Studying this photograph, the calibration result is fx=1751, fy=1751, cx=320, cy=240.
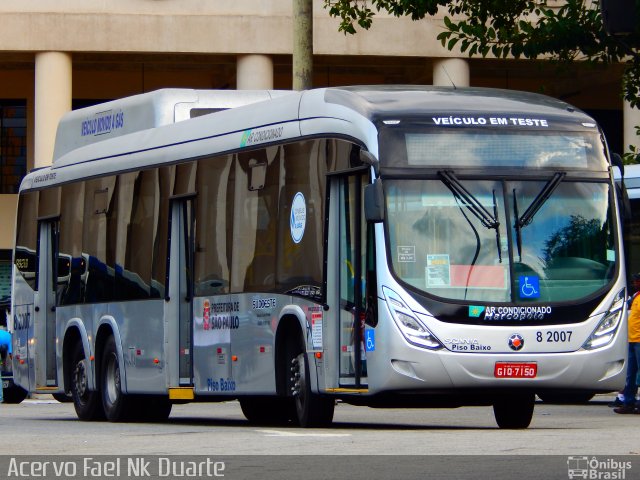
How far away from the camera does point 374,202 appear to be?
1477 centimetres

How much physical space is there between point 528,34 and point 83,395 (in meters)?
8.68

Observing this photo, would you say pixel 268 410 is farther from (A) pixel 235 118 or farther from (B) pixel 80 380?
(A) pixel 235 118

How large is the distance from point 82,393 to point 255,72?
18.9m

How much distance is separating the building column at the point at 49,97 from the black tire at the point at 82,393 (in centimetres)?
1808

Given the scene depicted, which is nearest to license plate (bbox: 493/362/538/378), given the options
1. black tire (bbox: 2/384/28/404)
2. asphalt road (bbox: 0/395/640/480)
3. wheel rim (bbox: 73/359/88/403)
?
asphalt road (bbox: 0/395/640/480)

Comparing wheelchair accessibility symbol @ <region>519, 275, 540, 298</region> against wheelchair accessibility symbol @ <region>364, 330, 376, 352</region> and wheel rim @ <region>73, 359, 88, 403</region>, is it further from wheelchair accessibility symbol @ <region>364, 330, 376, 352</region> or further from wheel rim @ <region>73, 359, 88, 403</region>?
wheel rim @ <region>73, 359, 88, 403</region>

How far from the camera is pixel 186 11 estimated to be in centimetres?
3875

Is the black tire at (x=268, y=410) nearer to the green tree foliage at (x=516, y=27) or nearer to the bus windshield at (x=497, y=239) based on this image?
the bus windshield at (x=497, y=239)

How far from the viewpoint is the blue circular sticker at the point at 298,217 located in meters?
16.2

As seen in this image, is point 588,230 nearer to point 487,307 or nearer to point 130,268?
point 487,307

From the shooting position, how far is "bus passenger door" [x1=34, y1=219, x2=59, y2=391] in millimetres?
21672

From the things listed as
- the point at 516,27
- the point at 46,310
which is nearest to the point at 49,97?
the point at 516,27

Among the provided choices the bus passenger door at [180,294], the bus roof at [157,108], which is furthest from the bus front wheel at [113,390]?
the bus roof at [157,108]

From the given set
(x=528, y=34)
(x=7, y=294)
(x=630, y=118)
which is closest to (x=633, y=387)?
(x=528, y=34)
